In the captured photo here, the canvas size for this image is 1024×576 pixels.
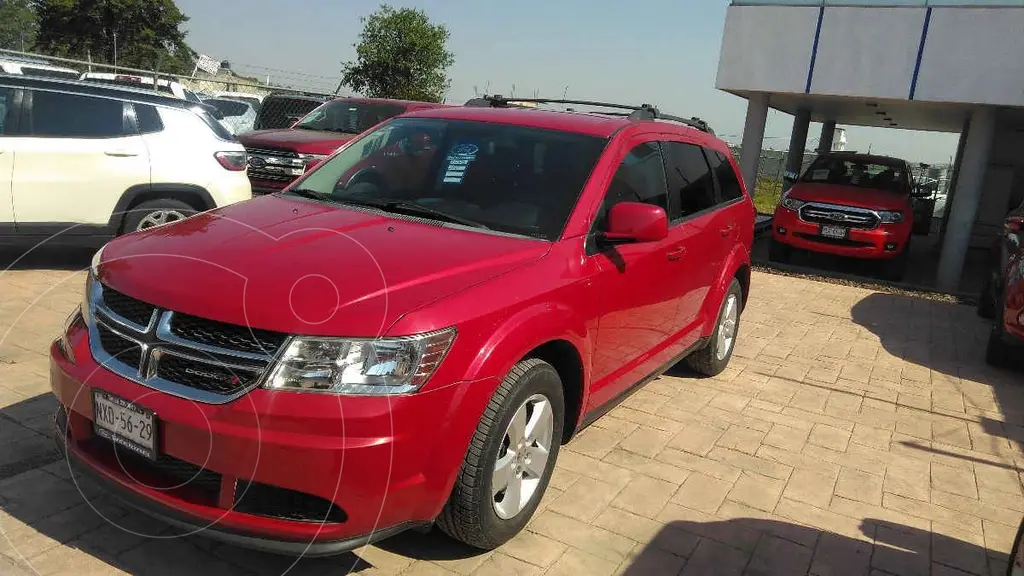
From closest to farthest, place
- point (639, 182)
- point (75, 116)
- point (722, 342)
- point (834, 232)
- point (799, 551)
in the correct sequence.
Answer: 1. point (799, 551)
2. point (639, 182)
3. point (722, 342)
4. point (75, 116)
5. point (834, 232)

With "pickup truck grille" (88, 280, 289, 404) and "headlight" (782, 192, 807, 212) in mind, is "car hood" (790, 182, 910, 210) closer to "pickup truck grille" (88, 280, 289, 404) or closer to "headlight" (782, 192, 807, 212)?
"headlight" (782, 192, 807, 212)

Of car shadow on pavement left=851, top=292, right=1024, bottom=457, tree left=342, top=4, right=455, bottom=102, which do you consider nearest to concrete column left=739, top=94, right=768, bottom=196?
car shadow on pavement left=851, top=292, right=1024, bottom=457

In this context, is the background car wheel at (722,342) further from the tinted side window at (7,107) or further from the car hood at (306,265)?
the tinted side window at (7,107)

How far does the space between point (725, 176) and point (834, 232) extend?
19.8 ft

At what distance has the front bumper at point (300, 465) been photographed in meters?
2.50

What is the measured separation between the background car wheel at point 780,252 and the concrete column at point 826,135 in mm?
11170

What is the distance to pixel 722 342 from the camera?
5.96m

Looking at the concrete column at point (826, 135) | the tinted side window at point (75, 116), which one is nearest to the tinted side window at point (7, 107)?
the tinted side window at point (75, 116)

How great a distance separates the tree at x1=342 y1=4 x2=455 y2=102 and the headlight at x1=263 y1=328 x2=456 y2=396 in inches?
1340

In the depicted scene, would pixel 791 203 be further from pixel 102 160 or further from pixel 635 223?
pixel 102 160

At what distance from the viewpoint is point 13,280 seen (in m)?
6.91

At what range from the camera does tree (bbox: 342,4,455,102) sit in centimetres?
3572

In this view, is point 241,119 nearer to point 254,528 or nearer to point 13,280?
point 13,280

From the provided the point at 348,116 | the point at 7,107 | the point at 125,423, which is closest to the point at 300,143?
the point at 348,116
